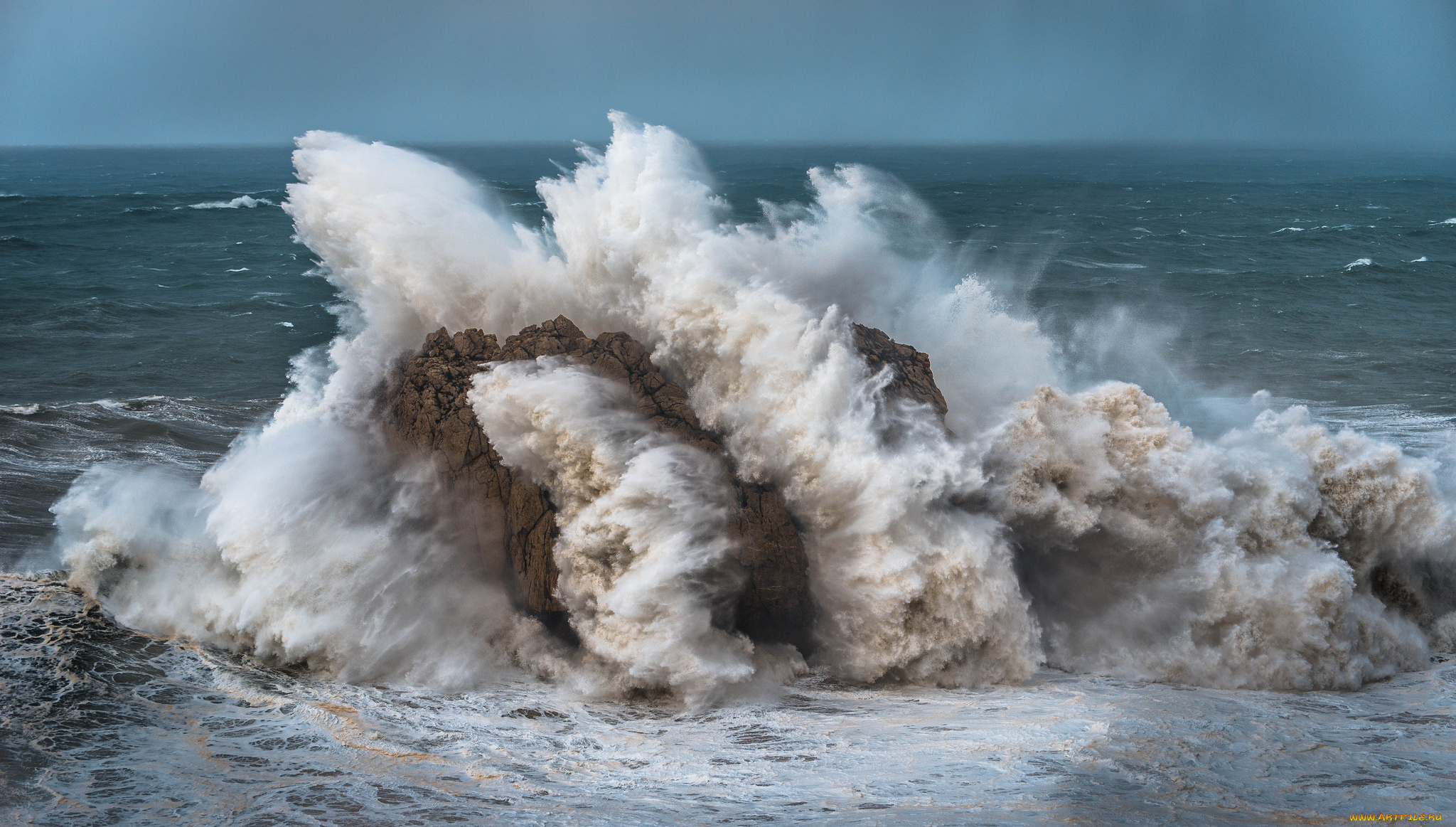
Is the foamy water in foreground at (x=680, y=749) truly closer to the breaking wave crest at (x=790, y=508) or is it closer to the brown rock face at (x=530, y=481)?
the breaking wave crest at (x=790, y=508)

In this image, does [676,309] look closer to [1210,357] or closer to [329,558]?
[329,558]

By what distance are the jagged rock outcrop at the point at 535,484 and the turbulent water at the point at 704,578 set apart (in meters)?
0.18

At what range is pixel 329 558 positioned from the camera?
8.04 meters

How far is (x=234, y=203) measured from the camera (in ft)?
169

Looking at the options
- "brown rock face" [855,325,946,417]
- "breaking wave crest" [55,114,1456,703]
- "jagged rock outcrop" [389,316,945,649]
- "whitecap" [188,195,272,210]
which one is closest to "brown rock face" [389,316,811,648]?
"jagged rock outcrop" [389,316,945,649]

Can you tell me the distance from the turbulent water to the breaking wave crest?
3 cm

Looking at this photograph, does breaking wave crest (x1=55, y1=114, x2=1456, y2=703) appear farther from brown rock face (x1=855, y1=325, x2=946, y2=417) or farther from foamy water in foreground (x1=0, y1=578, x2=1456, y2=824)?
foamy water in foreground (x1=0, y1=578, x2=1456, y2=824)

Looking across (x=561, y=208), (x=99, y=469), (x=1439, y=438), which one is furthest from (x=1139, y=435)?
(x=99, y=469)

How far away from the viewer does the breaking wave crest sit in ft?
25.5

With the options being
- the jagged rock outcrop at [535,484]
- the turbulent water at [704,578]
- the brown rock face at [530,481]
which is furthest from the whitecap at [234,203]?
the brown rock face at [530,481]

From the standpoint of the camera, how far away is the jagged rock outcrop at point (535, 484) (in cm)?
797

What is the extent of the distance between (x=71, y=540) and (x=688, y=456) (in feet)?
19.2

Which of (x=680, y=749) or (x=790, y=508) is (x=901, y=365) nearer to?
(x=790, y=508)

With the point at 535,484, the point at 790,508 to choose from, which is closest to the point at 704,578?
the point at 790,508
